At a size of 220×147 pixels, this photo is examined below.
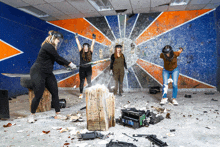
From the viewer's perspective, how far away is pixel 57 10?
498 cm

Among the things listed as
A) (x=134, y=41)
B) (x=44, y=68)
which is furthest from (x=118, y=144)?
(x=134, y=41)

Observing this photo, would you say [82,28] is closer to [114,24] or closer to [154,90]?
[114,24]

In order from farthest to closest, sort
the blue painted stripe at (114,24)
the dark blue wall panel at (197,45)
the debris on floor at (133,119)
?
the blue painted stripe at (114,24) < the dark blue wall panel at (197,45) < the debris on floor at (133,119)

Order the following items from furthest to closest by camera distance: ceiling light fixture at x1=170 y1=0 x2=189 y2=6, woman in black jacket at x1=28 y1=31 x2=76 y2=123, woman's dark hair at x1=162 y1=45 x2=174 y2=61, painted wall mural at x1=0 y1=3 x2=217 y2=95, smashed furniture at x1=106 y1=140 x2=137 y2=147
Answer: painted wall mural at x1=0 y1=3 x2=217 y2=95 → ceiling light fixture at x1=170 y1=0 x2=189 y2=6 → woman's dark hair at x1=162 y1=45 x2=174 y2=61 → woman in black jacket at x1=28 y1=31 x2=76 y2=123 → smashed furniture at x1=106 y1=140 x2=137 y2=147

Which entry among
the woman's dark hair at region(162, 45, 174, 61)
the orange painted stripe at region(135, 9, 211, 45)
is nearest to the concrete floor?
the woman's dark hair at region(162, 45, 174, 61)

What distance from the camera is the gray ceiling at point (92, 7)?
4367 mm

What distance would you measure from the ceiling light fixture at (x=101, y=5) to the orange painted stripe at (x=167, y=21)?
149 centimetres

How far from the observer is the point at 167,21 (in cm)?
513

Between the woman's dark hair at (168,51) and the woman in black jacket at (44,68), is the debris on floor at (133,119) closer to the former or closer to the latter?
the woman in black jacket at (44,68)

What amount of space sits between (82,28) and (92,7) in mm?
1174

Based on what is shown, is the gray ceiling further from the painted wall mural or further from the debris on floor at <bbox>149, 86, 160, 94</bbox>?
the debris on floor at <bbox>149, 86, 160, 94</bbox>

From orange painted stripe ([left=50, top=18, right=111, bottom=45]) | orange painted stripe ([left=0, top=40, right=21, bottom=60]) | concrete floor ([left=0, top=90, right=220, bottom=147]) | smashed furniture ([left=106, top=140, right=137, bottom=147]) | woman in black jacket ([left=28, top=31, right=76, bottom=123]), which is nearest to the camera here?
smashed furniture ([left=106, top=140, right=137, bottom=147])

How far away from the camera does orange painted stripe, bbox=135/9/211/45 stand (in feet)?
16.4

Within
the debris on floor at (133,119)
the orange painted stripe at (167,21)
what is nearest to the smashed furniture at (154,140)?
the debris on floor at (133,119)
